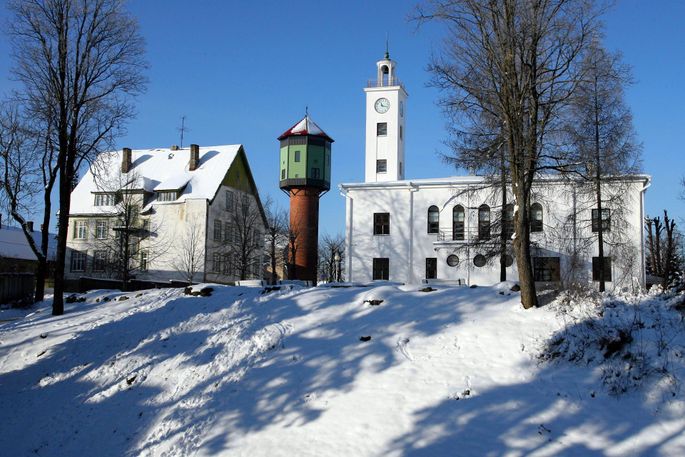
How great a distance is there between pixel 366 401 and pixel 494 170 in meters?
10.4

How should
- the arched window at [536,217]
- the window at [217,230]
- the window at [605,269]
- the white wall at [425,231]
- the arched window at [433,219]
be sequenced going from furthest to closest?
the window at [217,230], the arched window at [433,219], the arched window at [536,217], the white wall at [425,231], the window at [605,269]

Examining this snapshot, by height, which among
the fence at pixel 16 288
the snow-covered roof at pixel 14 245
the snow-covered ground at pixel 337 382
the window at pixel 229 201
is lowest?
the snow-covered ground at pixel 337 382

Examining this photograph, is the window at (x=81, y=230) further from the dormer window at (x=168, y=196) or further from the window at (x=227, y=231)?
the window at (x=227, y=231)

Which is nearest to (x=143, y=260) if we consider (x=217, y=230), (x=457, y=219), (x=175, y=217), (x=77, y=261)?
(x=175, y=217)

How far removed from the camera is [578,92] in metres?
15.1

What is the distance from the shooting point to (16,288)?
24.8 m

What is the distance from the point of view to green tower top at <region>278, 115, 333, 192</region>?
50625 millimetres

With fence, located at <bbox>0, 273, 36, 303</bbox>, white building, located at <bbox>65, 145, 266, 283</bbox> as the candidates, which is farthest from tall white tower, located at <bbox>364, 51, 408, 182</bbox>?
fence, located at <bbox>0, 273, 36, 303</bbox>

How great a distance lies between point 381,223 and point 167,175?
19.3 metres

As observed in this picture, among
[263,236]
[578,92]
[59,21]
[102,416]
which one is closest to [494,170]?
[578,92]

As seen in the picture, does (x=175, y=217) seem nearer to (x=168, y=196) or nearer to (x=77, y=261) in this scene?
(x=168, y=196)

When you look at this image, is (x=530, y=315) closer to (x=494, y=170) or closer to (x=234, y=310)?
(x=494, y=170)

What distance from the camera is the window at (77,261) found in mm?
50031

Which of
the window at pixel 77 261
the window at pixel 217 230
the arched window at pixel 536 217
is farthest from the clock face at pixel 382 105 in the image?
the window at pixel 77 261
